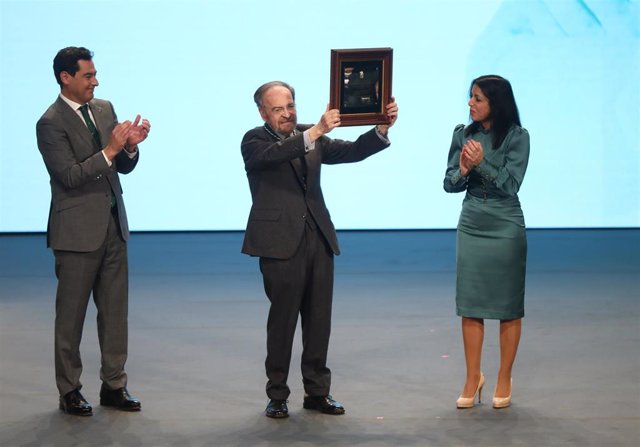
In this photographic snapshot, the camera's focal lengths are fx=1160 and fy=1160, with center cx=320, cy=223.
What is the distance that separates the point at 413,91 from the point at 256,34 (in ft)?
4.86

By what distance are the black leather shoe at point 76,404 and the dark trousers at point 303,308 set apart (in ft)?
2.32

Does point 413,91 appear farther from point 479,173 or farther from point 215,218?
point 479,173

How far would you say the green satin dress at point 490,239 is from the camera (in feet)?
15.0

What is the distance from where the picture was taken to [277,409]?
4477 millimetres

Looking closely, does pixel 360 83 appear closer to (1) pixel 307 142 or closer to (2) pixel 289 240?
(1) pixel 307 142

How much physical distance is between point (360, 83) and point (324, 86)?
594cm

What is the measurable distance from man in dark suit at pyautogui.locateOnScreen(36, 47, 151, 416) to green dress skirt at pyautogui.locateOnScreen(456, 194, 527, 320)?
135 centimetres

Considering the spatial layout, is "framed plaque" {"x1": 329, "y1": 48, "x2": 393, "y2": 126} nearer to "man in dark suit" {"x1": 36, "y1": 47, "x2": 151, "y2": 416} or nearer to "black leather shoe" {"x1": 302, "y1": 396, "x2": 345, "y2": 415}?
"man in dark suit" {"x1": 36, "y1": 47, "x2": 151, "y2": 416}

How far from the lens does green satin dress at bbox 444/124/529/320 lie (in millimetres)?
4566

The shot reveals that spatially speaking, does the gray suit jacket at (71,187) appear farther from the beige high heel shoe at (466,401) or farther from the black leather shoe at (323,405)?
the beige high heel shoe at (466,401)

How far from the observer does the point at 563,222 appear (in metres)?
11.1

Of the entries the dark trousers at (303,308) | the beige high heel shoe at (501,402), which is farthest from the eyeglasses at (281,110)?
the beige high heel shoe at (501,402)

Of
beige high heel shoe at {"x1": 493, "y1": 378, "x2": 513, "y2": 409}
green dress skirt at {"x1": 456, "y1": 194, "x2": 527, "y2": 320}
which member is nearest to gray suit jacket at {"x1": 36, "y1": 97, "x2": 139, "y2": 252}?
green dress skirt at {"x1": 456, "y1": 194, "x2": 527, "y2": 320}

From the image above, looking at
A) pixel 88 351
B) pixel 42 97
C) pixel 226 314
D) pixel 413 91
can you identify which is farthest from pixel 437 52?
pixel 88 351
